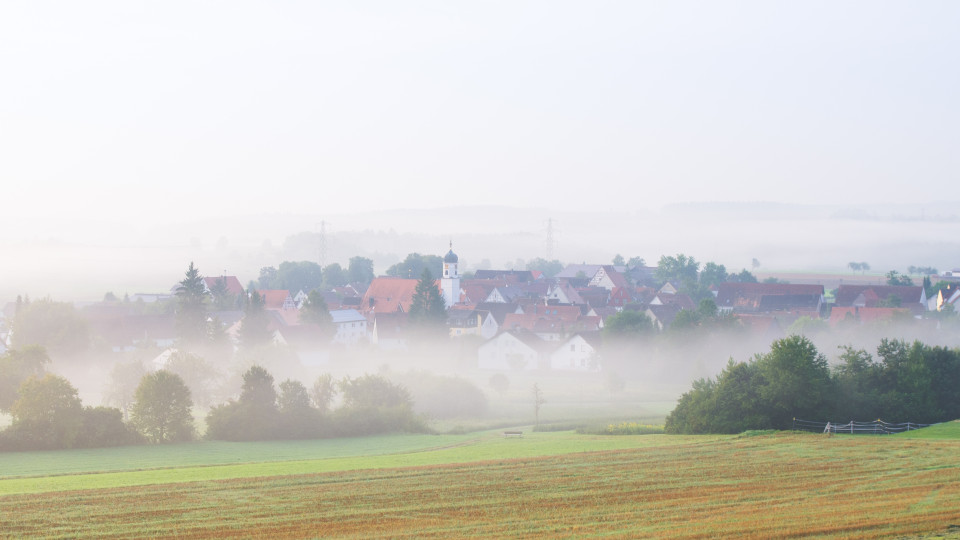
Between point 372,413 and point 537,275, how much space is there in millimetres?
135994

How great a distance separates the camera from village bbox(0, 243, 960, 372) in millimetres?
82438

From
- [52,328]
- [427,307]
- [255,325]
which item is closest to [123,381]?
[52,328]

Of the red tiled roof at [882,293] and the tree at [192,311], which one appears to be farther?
the red tiled roof at [882,293]

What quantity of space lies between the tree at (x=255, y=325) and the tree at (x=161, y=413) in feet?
129

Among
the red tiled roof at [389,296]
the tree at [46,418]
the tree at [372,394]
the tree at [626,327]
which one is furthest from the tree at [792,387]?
the red tiled roof at [389,296]

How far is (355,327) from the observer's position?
10206cm

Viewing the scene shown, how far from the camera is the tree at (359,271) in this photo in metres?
165

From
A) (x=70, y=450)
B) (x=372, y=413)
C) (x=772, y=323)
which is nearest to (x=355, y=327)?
(x=772, y=323)

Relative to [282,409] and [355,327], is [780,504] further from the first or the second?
[355,327]

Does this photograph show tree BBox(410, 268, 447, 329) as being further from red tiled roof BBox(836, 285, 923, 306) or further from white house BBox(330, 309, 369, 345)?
red tiled roof BBox(836, 285, 923, 306)

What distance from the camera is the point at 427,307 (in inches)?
3866

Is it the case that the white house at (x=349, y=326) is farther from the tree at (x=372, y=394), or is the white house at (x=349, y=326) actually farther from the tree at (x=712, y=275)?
the tree at (x=712, y=275)

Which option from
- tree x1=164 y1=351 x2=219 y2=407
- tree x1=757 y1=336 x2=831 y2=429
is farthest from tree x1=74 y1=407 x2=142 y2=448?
tree x1=757 y1=336 x2=831 y2=429

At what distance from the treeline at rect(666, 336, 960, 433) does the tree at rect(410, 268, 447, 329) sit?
56353 millimetres
